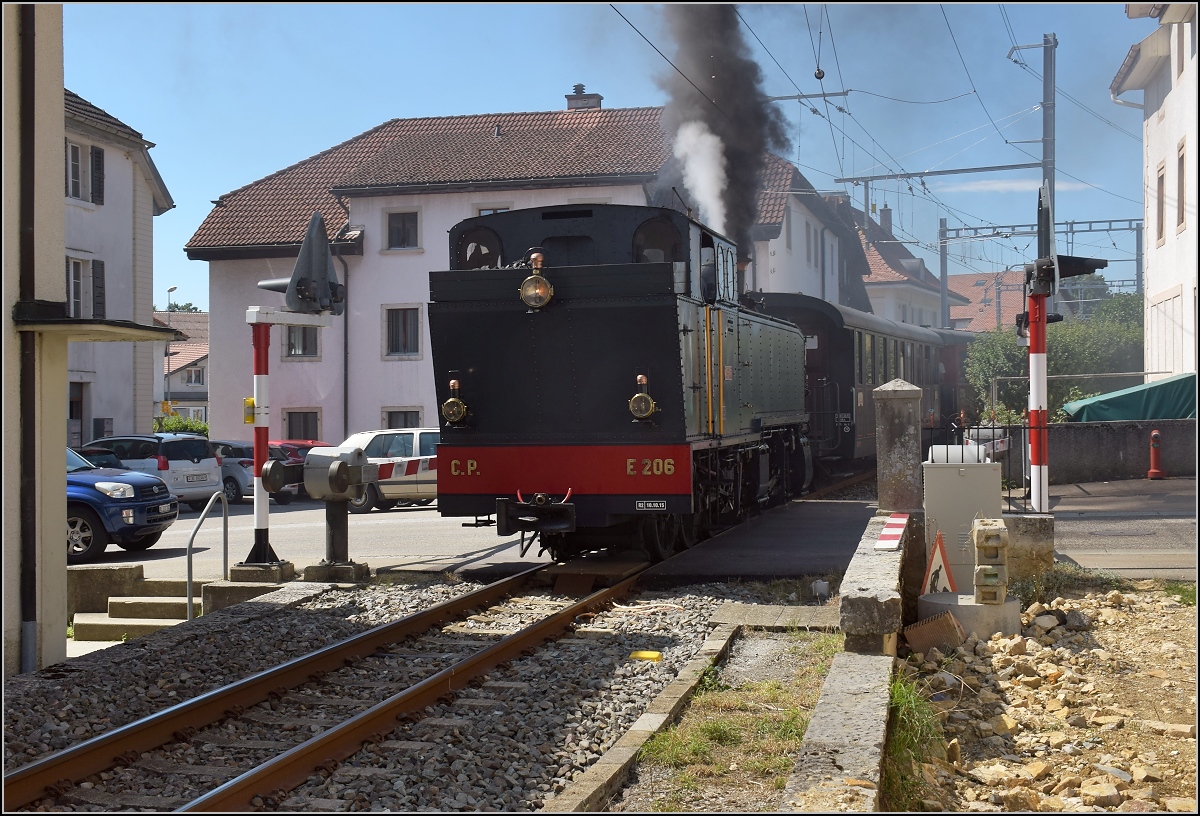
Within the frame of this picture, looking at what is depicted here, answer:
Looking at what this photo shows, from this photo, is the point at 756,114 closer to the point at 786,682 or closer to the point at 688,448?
the point at 688,448

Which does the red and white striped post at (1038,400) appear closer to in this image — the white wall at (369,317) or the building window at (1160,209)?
the building window at (1160,209)

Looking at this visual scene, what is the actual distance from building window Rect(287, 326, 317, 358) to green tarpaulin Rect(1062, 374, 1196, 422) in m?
22.0

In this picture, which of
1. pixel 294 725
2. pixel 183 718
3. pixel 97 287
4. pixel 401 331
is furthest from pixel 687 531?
pixel 401 331

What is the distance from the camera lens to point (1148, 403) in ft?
65.0

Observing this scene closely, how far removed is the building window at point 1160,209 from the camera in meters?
23.8

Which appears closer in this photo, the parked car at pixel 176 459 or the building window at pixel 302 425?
the parked car at pixel 176 459

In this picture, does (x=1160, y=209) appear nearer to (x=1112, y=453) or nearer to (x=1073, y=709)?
(x=1112, y=453)

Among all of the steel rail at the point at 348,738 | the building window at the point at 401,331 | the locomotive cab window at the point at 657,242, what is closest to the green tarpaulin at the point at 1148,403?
the locomotive cab window at the point at 657,242

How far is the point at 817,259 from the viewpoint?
46.0 meters

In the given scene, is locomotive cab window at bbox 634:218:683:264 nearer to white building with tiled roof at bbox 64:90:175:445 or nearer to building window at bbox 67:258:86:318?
white building with tiled roof at bbox 64:90:175:445

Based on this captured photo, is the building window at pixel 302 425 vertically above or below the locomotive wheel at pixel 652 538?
above

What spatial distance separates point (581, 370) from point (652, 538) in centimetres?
192

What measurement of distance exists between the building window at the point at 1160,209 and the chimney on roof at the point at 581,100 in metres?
20.5

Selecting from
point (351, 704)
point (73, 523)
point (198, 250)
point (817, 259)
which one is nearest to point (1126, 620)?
point (351, 704)
